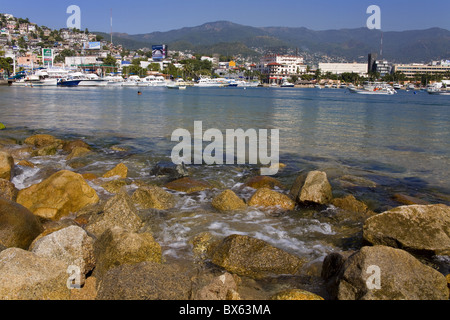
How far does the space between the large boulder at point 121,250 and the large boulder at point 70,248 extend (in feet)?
0.49

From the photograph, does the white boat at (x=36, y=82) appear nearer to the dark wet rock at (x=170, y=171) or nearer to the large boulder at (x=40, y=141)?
the large boulder at (x=40, y=141)

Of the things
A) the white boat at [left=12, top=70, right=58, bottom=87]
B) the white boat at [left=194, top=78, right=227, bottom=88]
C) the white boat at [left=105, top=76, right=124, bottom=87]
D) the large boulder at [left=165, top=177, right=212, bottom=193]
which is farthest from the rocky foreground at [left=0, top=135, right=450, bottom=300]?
the white boat at [left=194, top=78, right=227, bottom=88]

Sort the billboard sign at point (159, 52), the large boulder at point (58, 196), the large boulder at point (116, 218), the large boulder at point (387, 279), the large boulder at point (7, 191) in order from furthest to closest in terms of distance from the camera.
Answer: the billboard sign at point (159, 52) → the large boulder at point (7, 191) → the large boulder at point (58, 196) → the large boulder at point (116, 218) → the large boulder at point (387, 279)

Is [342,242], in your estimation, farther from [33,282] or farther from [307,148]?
[307,148]

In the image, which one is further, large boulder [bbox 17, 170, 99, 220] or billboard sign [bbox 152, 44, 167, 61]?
billboard sign [bbox 152, 44, 167, 61]

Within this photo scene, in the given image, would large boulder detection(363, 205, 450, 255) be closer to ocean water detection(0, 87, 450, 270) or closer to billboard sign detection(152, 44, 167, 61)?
ocean water detection(0, 87, 450, 270)

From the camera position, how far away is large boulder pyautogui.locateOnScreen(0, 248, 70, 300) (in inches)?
141

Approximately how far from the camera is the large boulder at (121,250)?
464 cm

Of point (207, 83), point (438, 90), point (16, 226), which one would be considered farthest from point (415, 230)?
point (207, 83)

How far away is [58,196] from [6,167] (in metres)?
2.84

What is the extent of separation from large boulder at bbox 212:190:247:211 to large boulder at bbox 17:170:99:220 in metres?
2.60

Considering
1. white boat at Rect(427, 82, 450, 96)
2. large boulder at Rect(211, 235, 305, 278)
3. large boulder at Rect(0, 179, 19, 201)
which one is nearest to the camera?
large boulder at Rect(211, 235, 305, 278)

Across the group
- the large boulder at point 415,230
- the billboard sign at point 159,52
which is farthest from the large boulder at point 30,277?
the billboard sign at point 159,52

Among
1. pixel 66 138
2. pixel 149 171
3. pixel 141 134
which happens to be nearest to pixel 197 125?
pixel 141 134
